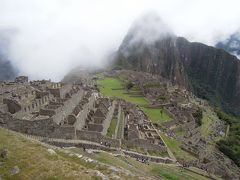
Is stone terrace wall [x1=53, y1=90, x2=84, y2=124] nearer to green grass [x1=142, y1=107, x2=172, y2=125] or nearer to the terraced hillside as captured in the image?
the terraced hillside

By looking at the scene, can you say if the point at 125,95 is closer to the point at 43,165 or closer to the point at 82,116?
the point at 82,116

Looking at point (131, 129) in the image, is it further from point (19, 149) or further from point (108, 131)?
point (19, 149)

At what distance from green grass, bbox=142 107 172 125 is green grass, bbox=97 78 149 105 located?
819cm

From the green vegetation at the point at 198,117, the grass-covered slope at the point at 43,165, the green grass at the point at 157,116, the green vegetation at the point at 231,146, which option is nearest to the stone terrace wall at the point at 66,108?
the grass-covered slope at the point at 43,165

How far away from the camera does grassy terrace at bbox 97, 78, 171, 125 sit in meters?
103

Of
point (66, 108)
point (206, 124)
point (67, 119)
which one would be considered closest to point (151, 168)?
point (67, 119)

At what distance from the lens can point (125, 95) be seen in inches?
5044

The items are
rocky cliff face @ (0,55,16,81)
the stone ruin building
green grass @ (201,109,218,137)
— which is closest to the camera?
the stone ruin building

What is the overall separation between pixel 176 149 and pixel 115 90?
202 feet

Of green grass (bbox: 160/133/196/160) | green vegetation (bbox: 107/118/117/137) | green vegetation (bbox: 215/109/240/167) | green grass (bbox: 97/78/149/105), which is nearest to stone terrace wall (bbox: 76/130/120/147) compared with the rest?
green vegetation (bbox: 107/118/117/137)

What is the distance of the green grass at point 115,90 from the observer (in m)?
123

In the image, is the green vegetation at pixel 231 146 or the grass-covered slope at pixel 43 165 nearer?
the grass-covered slope at pixel 43 165

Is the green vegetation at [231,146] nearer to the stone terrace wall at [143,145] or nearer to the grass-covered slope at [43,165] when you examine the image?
the stone terrace wall at [143,145]

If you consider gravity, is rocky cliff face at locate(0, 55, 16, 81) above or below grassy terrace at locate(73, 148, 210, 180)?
above
